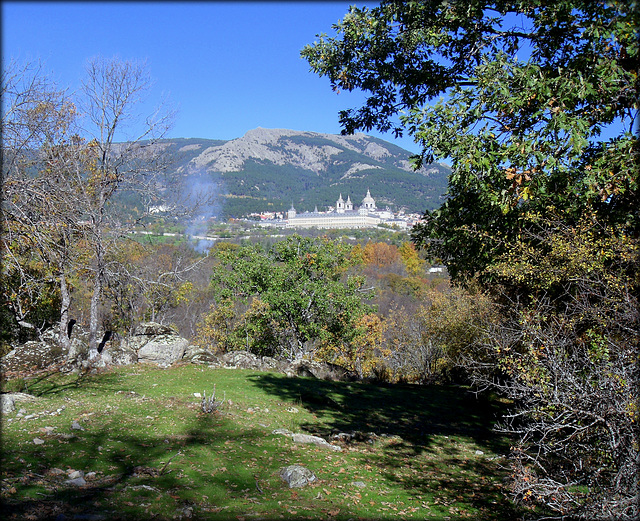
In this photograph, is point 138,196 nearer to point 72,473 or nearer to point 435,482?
point 72,473

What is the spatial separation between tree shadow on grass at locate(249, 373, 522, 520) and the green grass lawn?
0.13 feet

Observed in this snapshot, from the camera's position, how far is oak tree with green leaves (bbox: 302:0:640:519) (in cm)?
453

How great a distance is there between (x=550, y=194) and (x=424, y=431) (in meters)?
5.64

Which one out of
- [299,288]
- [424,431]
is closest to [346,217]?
[299,288]

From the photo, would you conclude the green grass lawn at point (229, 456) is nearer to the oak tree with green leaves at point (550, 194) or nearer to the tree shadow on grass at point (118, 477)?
the tree shadow on grass at point (118, 477)

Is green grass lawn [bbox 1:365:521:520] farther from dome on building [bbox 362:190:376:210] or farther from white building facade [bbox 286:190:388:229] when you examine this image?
dome on building [bbox 362:190:376:210]

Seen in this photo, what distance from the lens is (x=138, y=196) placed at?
14.8 meters

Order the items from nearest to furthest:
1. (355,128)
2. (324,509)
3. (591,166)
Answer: (324,509), (591,166), (355,128)

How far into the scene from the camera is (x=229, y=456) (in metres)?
6.59

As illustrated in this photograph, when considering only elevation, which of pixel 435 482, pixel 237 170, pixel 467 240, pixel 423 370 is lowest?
pixel 423 370

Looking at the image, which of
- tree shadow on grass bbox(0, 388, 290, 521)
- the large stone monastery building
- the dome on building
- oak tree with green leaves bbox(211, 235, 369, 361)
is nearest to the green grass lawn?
tree shadow on grass bbox(0, 388, 290, 521)

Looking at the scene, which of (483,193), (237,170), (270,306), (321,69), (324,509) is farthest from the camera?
(237,170)

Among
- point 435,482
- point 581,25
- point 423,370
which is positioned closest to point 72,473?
point 435,482

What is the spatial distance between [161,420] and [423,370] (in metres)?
15.8
